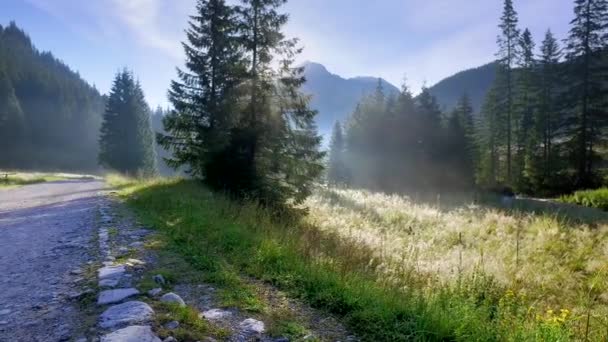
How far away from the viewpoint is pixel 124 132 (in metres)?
40.8

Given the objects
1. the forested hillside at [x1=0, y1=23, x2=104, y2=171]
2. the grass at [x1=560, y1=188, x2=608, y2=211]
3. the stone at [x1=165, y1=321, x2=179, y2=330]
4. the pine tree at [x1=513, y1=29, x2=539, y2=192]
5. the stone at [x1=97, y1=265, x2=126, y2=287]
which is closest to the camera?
the stone at [x1=165, y1=321, x2=179, y2=330]

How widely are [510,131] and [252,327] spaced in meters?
39.7

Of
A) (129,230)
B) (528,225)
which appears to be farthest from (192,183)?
(528,225)

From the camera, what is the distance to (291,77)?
1283 centimetres

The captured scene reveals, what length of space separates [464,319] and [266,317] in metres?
1.86

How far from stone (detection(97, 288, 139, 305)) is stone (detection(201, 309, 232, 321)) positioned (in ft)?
2.90

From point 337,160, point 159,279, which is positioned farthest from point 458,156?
point 159,279

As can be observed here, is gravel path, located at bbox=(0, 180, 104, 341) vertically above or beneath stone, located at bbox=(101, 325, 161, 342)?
beneath

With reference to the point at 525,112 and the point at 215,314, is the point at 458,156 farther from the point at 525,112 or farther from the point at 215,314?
the point at 215,314

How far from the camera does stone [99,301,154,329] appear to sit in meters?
2.97

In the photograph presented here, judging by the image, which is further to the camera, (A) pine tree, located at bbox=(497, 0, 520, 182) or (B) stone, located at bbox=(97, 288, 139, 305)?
(A) pine tree, located at bbox=(497, 0, 520, 182)

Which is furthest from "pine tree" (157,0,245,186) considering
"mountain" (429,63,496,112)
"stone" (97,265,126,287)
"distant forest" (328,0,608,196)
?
"mountain" (429,63,496,112)

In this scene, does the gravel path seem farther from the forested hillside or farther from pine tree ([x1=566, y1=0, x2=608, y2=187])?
the forested hillside

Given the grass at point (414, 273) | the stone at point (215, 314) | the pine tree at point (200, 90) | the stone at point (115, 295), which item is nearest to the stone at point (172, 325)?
the stone at point (215, 314)
